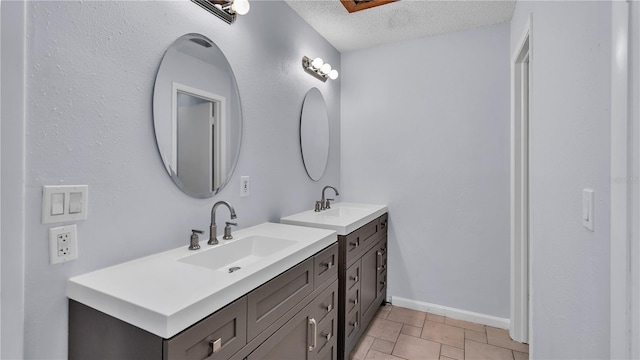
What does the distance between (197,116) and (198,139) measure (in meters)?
0.11

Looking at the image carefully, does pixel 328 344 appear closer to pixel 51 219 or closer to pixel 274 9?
pixel 51 219

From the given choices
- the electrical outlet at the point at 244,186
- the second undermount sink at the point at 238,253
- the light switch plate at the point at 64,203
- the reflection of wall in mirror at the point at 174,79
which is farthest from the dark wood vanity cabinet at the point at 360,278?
the light switch plate at the point at 64,203

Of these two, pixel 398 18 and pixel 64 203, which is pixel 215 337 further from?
pixel 398 18

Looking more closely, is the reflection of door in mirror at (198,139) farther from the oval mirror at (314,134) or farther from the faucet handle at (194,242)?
the oval mirror at (314,134)

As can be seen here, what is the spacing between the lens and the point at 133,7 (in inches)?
46.4

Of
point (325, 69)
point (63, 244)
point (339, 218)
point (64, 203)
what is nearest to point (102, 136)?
point (64, 203)

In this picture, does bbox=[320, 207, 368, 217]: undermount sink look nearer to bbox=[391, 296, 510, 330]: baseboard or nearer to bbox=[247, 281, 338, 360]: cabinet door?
bbox=[247, 281, 338, 360]: cabinet door

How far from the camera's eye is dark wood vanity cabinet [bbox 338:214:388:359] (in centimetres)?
185

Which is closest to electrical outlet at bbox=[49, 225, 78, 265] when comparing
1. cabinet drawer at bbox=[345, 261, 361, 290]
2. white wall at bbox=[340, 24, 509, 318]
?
cabinet drawer at bbox=[345, 261, 361, 290]

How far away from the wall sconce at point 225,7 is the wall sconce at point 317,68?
0.83 meters

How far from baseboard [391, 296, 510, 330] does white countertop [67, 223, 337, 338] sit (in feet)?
5.86

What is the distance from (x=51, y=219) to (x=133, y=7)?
846 millimetres

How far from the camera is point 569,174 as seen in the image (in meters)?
1.02

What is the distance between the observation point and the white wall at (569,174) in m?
0.78
